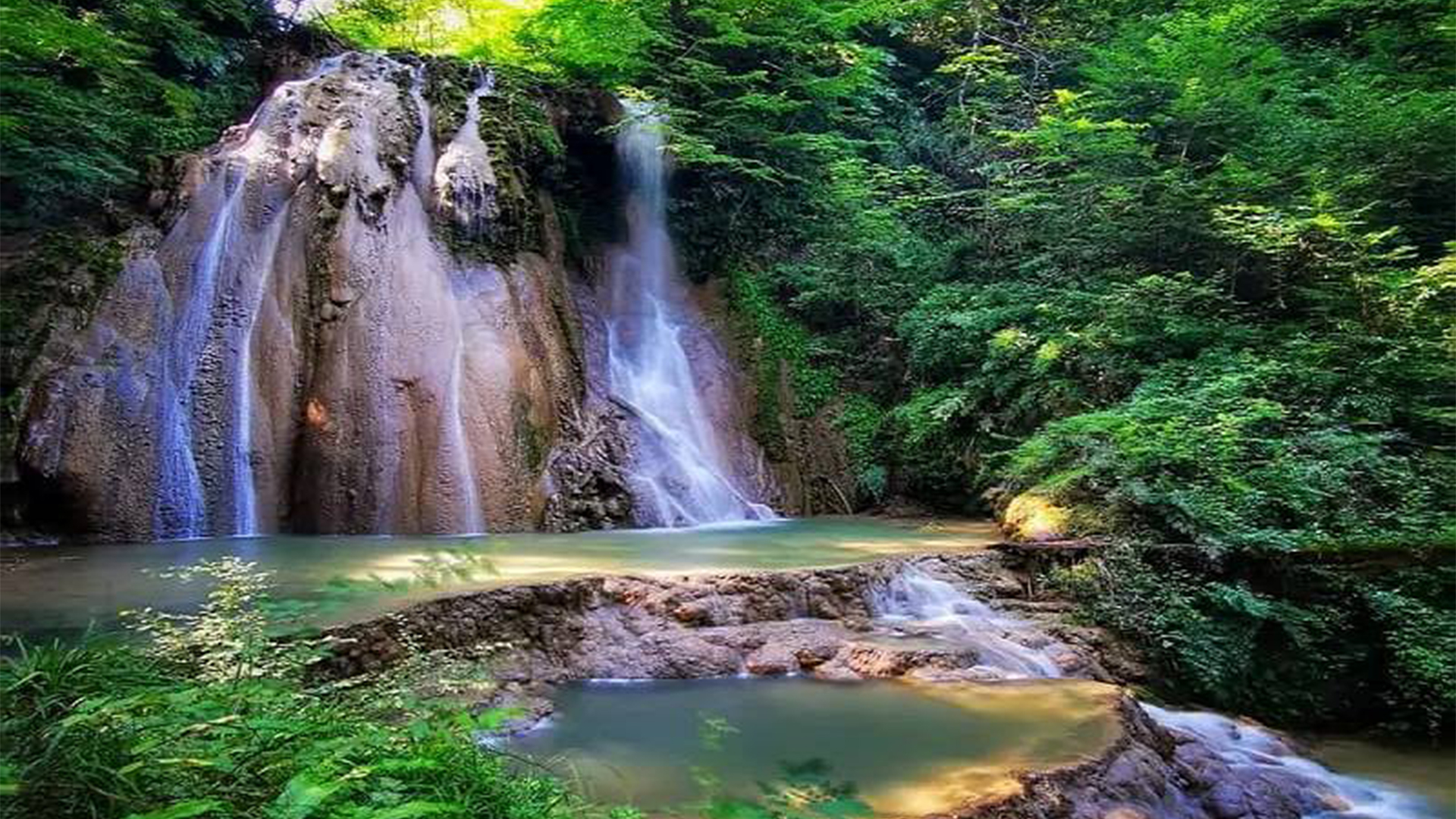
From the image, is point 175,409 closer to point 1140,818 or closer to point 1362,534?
point 1140,818

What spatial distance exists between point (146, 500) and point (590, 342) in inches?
238

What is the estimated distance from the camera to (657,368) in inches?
530

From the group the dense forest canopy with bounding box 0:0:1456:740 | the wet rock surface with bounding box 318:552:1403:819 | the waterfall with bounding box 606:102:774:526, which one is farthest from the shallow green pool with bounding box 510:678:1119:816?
the waterfall with bounding box 606:102:774:526

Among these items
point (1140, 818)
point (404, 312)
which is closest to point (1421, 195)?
point (1140, 818)

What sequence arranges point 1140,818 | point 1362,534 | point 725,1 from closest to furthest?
point 1140,818
point 1362,534
point 725,1

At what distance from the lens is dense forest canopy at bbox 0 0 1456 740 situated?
728cm

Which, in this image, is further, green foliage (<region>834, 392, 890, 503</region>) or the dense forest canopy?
green foliage (<region>834, 392, 890, 503</region>)

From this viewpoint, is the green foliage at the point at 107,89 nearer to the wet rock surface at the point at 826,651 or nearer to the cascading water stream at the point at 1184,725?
the wet rock surface at the point at 826,651

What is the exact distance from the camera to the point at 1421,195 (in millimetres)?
10312

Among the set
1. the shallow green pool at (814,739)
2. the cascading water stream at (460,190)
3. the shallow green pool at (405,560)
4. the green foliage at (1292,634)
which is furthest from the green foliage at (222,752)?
the cascading water stream at (460,190)

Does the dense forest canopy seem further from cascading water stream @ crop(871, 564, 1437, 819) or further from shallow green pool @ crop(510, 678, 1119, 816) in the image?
shallow green pool @ crop(510, 678, 1119, 816)

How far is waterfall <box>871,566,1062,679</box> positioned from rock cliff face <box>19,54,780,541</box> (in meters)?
4.65

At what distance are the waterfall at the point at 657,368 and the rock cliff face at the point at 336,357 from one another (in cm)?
48

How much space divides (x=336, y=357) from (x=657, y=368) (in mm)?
4655
